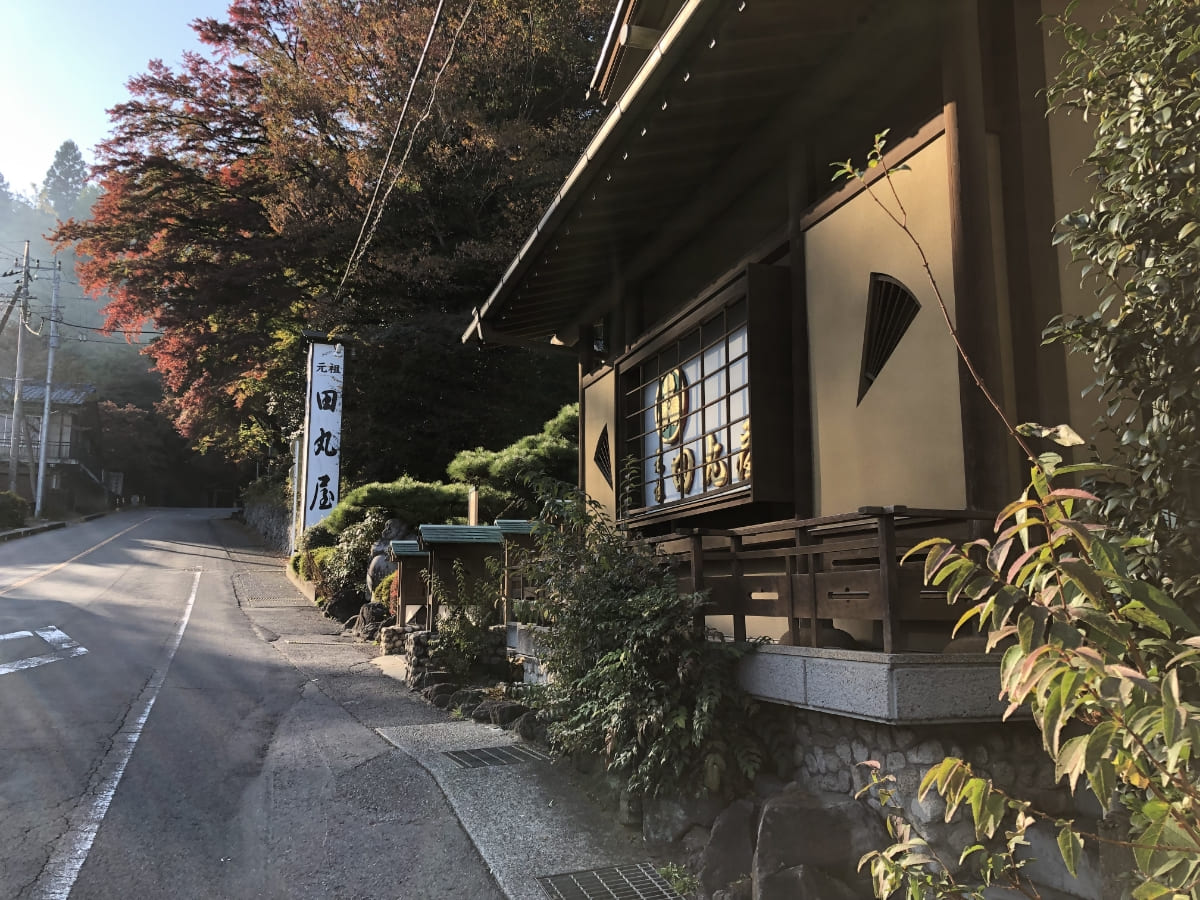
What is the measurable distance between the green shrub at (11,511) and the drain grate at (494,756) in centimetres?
3480

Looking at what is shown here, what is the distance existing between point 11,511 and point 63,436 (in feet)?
73.0

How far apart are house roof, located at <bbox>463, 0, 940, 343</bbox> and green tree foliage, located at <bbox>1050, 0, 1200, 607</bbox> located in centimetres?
278

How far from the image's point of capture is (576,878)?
4594mm

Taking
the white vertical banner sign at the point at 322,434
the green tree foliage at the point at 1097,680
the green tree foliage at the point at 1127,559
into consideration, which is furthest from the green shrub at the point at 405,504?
the green tree foliage at the point at 1097,680

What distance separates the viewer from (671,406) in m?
7.62

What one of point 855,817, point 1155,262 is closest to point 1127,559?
point 1155,262

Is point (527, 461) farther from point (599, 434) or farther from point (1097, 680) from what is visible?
point (1097, 680)

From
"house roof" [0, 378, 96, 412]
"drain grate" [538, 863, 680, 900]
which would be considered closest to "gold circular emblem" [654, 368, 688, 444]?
"drain grate" [538, 863, 680, 900]

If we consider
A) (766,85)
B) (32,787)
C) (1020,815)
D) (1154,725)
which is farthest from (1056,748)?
(32,787)

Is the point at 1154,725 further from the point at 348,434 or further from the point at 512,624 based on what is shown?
the point at 348,434

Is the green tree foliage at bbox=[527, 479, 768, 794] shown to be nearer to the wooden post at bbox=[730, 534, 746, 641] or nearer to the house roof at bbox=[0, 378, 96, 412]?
the wooden post at bbox=[730, 534, 746, 641]

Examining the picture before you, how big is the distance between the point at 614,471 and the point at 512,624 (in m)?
2.62

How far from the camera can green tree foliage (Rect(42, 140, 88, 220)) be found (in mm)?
98562

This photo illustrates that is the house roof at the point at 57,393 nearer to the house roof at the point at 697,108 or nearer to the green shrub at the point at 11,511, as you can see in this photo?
the green shrub at the point at 11,511
